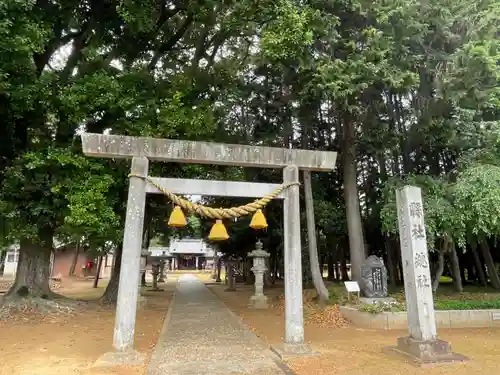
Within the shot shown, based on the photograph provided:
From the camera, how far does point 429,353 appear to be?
20.4 feet

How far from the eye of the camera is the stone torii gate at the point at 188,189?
20.5 feet

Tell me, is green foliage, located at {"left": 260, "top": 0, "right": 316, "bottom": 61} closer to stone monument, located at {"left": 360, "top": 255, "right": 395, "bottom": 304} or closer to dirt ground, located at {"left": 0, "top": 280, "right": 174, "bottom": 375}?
stone monument, located at {"left": 360, "top": 255, "right": 395, "bottom": 304}

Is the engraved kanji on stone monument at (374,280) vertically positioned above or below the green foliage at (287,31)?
below

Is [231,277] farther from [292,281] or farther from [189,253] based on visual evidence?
[189,253]

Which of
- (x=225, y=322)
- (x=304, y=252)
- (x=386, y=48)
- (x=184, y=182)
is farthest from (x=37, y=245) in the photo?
(x=386, y=48)

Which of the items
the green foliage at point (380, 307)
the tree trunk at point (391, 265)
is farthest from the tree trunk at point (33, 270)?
the tree trunk at point (391, 265)

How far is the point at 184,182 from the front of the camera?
6848mm

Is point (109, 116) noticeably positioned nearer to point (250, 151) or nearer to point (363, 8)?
point (250, 151)

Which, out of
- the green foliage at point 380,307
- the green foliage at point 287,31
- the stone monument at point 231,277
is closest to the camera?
the green foliage at point 287,31

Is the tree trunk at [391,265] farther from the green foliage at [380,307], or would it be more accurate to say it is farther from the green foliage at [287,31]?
the green foliage at [287,31]

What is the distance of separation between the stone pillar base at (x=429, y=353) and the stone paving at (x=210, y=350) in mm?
2260

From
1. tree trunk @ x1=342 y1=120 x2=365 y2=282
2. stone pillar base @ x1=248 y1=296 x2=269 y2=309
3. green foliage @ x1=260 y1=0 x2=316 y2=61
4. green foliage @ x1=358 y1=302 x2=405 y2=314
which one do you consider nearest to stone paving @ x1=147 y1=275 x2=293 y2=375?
stone pillar base @ x1=248 y1=296 x2=269 y2=309

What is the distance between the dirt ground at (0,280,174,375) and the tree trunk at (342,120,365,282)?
6768mm

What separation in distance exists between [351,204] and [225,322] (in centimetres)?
605
